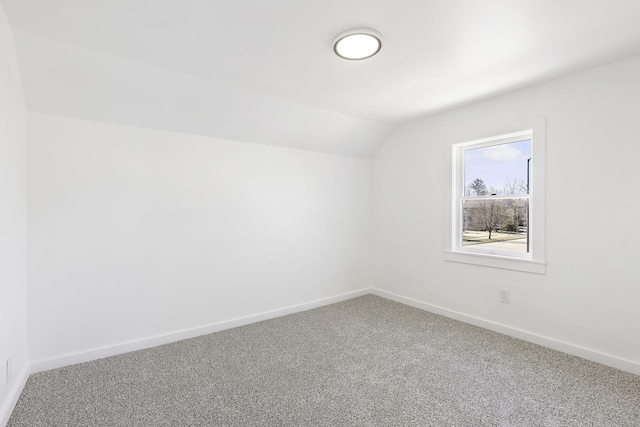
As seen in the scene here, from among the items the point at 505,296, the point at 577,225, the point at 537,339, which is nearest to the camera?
the point at 577,225

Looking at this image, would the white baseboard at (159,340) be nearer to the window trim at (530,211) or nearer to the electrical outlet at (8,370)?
the electrical outlet at (8,370)

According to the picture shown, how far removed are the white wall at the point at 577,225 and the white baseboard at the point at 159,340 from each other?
175 centimetres

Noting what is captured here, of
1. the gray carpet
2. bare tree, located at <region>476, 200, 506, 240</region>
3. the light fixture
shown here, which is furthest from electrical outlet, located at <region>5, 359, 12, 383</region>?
bare tree, located at <region>476, 200, 506, 240</region>

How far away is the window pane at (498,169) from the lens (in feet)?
9.87

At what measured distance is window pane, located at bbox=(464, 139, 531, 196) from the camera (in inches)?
118

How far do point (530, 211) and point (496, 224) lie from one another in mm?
430

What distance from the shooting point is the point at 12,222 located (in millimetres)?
1961

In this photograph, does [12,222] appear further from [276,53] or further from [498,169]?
[498,169]

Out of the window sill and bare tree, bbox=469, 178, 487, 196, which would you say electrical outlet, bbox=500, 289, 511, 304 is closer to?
the window sill

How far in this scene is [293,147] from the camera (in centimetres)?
369

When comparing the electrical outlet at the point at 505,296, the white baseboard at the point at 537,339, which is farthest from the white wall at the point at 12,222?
the electrical outlet at the point at 505,296

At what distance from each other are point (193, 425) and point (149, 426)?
24 centimetres

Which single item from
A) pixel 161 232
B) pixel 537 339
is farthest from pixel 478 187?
pixel 161 232

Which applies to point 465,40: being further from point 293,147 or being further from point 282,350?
point 282,350
